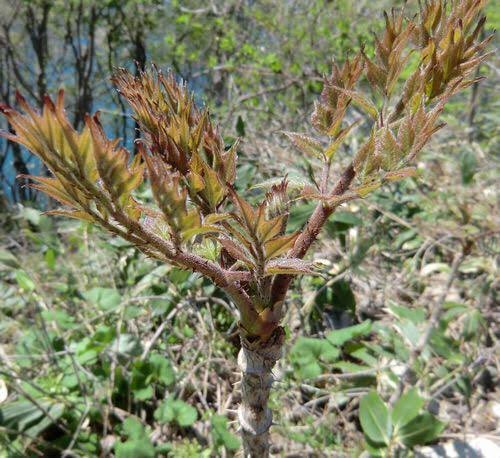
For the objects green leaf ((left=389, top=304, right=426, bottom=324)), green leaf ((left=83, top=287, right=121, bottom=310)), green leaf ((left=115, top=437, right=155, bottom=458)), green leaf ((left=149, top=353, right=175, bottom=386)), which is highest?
green leaf ((left=83, top=287, right=121, bottom=310))

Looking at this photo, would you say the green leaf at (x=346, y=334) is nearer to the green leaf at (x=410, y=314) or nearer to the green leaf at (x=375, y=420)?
the green leaf at (x=410, y=314)

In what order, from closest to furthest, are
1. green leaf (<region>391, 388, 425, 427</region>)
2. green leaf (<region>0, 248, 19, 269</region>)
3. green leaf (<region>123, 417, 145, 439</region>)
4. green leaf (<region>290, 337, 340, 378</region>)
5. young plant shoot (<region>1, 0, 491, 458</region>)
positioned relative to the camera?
young plant shoot (<region>1, 0, 491, 458</region>) < green leaf (<region>391, 388, 425, 427</region>) < green leaf (<region>123, 417, 145, 439</region>) < green leaf (<region>290, 337, 340, 378</region>) < green leaf (<region>0, 248, 19, 269</region>)

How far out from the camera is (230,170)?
583 mm

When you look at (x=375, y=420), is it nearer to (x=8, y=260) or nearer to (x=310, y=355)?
(x=310, y=355)

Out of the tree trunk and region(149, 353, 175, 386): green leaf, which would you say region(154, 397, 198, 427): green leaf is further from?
the tree trunk

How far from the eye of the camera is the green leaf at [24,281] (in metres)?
1.90

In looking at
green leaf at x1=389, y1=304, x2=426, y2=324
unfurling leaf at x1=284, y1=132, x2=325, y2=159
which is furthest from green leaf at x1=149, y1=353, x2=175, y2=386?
unfurling leaf at x1=284, y1=132, x2=325, y2=159

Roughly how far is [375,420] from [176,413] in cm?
60

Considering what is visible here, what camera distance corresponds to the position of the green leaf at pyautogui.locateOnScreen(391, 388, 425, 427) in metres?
1.29

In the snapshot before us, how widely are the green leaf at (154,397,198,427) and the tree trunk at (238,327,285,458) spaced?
811 mm

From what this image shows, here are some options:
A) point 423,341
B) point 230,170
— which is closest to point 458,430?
point 423,341

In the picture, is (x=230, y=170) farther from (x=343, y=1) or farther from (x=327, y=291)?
(x=343, y=1)

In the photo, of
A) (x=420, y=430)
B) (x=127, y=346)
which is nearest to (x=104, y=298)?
(x=127, y=346)

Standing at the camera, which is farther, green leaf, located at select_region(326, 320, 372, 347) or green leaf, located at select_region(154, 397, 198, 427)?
green leaf, located at select_region(326, 320, 372, 347)
